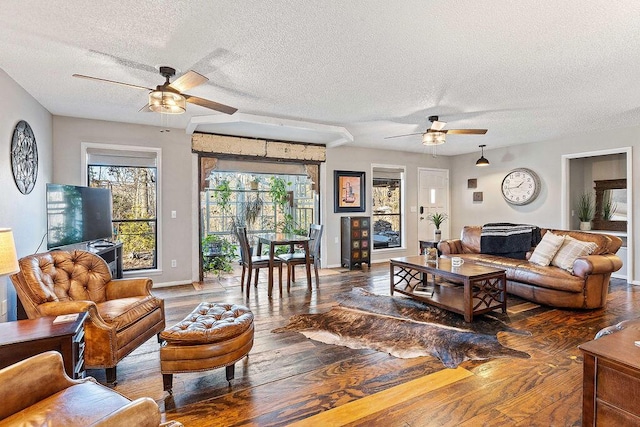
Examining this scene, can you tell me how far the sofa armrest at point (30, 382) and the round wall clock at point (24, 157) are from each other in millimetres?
2608

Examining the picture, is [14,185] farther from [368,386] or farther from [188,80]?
[368,386]

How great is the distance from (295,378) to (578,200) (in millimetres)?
6658

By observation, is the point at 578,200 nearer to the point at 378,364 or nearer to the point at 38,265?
the point at 378,364

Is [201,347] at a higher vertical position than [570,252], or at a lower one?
lower

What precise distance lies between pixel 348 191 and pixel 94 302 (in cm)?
480

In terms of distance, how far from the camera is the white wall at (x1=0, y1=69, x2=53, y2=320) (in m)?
2.89

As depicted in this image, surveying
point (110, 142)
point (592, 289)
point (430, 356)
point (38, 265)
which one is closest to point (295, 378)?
point (430, 356)

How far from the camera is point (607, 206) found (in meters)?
6.09

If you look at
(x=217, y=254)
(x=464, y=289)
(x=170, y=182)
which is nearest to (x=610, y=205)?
(x=464, y=289)

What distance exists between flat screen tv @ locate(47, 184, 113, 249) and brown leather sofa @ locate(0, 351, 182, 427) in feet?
9.12

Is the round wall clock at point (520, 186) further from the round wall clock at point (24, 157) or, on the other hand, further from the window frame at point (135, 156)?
the round wall clock at point (24, 157)

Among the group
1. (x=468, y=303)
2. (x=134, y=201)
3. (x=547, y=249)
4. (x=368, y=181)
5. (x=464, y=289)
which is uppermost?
(x=368, y=181)

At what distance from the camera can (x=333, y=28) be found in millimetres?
2295

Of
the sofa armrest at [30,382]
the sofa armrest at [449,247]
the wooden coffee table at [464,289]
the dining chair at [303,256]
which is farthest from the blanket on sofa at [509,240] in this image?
the sofa armrest at [30,382]
